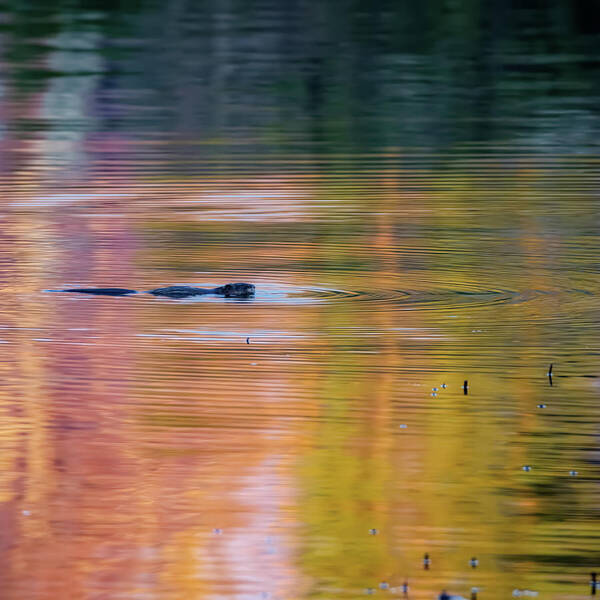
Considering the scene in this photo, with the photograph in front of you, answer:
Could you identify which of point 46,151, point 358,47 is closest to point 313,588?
point 46,151

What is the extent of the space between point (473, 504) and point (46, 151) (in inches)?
720

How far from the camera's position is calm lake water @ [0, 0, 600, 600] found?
7.83 meters

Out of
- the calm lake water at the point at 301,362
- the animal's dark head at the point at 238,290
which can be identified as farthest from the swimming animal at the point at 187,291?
the calm lake water at the point at 301,362

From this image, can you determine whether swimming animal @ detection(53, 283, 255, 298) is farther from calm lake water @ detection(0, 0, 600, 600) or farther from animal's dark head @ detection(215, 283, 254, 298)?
calm lake water @ detection(0, 0, 600, 600)

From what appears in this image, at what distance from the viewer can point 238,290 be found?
1372 cm

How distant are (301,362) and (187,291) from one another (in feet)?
9.08

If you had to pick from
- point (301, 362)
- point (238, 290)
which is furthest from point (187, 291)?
point (301, 362)

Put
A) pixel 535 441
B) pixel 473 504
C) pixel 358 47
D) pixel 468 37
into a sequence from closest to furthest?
1. pixel 473 504
2. pixel 535 441
3. pixel 358 47
4. pixel 468 37

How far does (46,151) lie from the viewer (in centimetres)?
2578

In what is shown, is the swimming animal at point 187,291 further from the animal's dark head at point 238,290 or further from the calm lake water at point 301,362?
the calm lake water at point 301,362

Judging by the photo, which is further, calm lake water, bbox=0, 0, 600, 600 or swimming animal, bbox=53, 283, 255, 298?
swimming animal, bbox=53, 283, 255, 298

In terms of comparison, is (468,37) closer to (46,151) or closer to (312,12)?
(312,12)

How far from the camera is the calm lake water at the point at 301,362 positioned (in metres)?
7.83

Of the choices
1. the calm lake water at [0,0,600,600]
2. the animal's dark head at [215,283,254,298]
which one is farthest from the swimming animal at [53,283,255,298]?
the calm lake water at [0,0,600,600]
